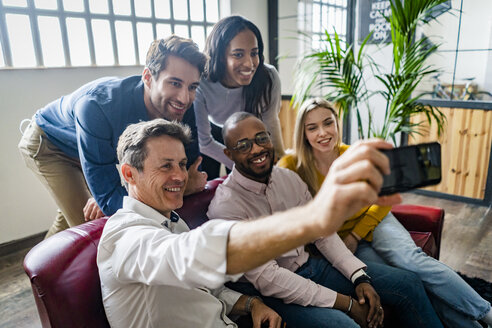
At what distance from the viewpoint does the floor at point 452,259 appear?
2.13m

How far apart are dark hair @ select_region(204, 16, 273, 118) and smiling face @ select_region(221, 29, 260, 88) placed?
24 mm

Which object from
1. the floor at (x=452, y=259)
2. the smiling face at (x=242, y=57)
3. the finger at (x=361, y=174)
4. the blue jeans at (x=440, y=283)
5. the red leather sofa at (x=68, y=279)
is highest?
the smiling face at (x=242, y=57)

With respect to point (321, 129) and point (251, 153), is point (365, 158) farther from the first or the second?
point (321, 129)

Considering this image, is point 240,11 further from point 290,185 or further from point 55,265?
point 55,265

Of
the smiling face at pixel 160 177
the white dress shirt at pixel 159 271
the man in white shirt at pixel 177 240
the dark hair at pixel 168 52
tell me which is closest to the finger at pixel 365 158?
the man in white shirt at pixel 177 240

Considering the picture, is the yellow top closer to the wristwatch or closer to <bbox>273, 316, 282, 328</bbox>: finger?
the wristwatch

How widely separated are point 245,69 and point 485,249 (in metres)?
2.28

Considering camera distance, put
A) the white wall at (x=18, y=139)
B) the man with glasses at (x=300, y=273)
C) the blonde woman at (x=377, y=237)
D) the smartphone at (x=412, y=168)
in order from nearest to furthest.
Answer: the smartphone at (x=412, y=168)
the man with glasses at (x=300, y=273)
the blonde woman at (x=377, y=237)
the white wall at (x=18, y=139)

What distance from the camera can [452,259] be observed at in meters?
2.58

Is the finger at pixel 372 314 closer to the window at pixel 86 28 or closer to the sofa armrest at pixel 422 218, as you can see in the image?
A: the sofa armrest at pixel 422 218

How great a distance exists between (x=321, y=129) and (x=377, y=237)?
0.60 meters

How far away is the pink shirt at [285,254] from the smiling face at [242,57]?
0.57 meters

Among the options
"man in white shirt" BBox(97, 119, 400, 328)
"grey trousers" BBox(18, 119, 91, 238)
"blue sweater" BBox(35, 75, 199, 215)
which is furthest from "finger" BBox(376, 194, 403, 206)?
"grey trousers" BBox(18, 119, 91, 238)

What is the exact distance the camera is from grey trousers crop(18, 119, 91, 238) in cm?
185
